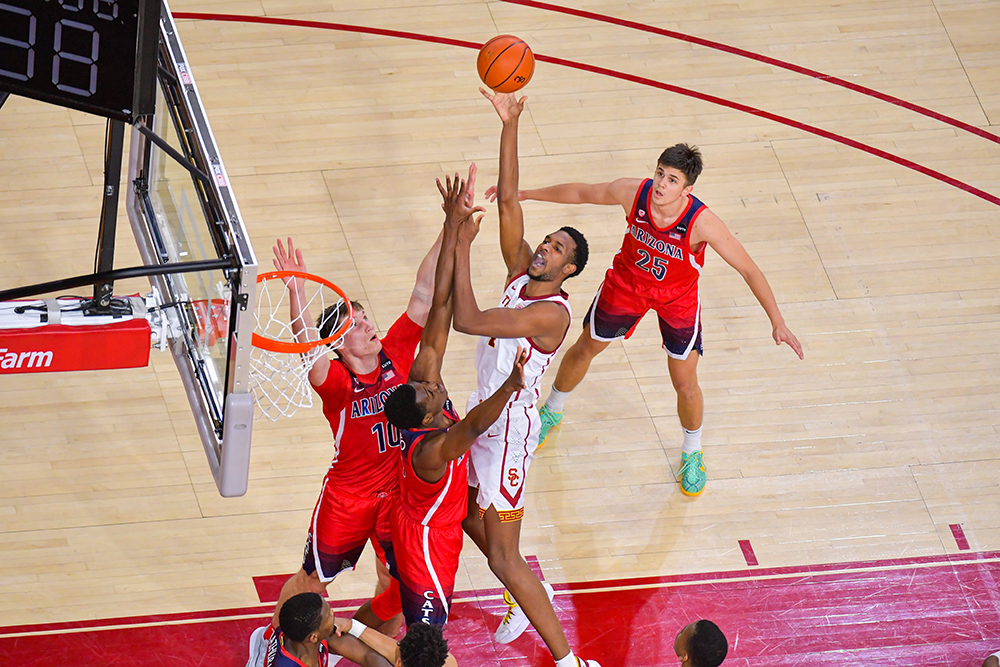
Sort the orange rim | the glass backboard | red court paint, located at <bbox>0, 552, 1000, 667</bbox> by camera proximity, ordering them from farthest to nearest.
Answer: red court paint, located at <bbox>0, 552, 1000, 667</bbox> < the orange rim < the glass backboard

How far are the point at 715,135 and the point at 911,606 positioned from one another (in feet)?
12.0

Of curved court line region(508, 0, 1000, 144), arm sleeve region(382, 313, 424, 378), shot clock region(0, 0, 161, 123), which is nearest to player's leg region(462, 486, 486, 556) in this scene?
arm sleeve region(382, 313, 424, 378)

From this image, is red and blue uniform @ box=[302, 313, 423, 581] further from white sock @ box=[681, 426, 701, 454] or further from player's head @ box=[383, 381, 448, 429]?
white sock @ box=[681, 426, 701, 454]

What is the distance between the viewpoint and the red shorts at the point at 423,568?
4.87 metres

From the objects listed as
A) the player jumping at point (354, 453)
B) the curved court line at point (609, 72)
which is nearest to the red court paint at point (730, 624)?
the player jumping at point (354, 453)

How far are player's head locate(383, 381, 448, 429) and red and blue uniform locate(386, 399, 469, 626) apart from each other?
0.24 meters

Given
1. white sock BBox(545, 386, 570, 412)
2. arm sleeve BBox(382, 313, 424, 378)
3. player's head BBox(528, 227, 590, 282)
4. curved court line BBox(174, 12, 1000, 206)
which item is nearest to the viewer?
arm sleeve BBox(382, 313, 424, 378)

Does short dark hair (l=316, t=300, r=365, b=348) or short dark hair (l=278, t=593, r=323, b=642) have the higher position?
short dark hair (l=316, t=300, r=365, b=348)

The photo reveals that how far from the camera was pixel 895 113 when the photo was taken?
8500mm

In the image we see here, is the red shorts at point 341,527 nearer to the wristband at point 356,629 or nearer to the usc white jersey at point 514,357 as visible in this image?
the wristband at point 356,629

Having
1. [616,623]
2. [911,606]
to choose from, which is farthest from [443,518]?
[911,606]

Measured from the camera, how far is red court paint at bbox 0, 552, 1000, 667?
545 cm

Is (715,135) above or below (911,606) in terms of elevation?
above

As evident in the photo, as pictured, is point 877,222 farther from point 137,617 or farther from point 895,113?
point 137,617
